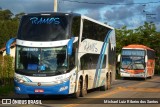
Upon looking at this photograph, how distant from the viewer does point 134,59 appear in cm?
4444

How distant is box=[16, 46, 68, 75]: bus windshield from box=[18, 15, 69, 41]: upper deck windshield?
0.50m

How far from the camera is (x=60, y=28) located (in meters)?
17.7

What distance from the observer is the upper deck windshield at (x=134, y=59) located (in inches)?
1745

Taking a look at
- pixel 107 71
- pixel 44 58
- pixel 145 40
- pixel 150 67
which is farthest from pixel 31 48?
pixel 145 40

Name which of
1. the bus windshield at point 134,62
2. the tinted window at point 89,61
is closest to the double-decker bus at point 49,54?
the tinted window at point 89,61

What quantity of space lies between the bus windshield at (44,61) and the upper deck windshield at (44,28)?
50 centimetres

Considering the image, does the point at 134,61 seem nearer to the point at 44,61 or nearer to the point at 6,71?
the point at 6,71

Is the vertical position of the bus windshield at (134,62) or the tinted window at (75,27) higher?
the tinted window at (75,27)

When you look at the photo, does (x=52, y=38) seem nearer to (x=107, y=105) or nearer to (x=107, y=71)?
(x=107, y=105)

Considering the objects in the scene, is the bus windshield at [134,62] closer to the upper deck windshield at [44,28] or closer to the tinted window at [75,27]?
the tinted window at [75,27]

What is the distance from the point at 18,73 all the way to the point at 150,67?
33580 mm

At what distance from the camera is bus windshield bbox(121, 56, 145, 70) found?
146ft

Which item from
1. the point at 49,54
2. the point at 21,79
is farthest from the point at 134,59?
the point at 21,79

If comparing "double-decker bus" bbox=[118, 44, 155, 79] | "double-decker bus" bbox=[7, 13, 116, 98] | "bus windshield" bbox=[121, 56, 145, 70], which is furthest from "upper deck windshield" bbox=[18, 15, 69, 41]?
"bus windshield" bbox=[121, 56, 145, 70]
